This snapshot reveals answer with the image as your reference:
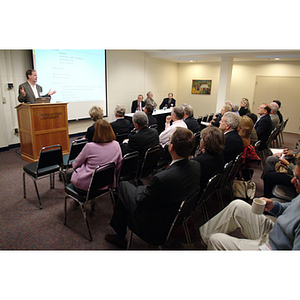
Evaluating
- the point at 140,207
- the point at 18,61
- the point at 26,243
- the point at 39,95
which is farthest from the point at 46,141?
the point at 140,207

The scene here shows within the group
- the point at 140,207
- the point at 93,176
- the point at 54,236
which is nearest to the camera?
the point at 140,207

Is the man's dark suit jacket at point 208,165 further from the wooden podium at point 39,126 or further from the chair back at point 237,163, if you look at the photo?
the wooden podium at point 39,126

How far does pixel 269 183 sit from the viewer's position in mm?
2926

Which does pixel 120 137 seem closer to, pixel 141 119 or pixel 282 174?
pixel 141 119

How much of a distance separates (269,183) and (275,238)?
1531mm

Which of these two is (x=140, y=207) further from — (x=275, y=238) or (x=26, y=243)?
(x=26, y=243)

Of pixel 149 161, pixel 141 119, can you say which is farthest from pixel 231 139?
pixel 141 119

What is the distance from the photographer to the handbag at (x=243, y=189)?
3084 millimetres

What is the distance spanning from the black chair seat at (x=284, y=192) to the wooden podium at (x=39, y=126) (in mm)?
4091

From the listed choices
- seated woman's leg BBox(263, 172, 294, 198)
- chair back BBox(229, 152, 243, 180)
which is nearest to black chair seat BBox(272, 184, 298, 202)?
seated woman's leg BBox(263, 172, 294, 198)

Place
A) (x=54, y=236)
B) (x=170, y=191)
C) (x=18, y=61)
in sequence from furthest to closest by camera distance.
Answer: (x=18, y=61) → (x=54, y=236) → (x=170, y=191)

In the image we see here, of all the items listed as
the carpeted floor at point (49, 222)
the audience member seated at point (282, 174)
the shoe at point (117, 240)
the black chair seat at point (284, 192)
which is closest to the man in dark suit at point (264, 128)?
the carpeted floor at point (49, 222)

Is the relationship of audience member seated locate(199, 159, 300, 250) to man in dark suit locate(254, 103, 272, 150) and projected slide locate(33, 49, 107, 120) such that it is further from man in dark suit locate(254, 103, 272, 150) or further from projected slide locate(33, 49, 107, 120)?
projected slide locate(33, 49, 107, 120)

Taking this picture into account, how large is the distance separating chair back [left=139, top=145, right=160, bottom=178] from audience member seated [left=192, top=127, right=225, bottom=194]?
33.3 inches
